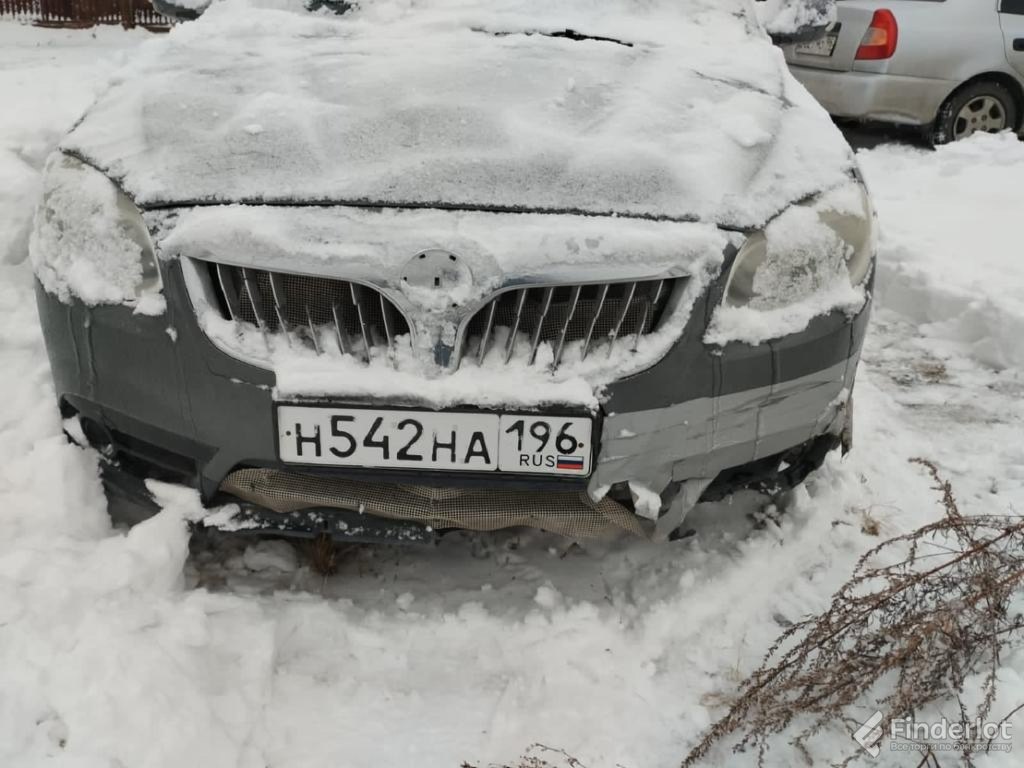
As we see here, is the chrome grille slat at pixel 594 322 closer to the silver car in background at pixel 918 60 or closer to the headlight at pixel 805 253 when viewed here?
the headlight at pixel 805 253

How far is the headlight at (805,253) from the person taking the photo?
83.9 inches

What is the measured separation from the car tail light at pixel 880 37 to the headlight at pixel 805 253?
5145 millimetres

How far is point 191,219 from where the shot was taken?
2035mm

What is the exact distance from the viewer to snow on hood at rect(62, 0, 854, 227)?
2.13 metres

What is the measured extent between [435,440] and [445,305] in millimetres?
281

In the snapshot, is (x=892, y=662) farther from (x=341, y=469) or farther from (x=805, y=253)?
(x=341, y=469)

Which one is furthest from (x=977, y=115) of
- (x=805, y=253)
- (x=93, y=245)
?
(x=93, y=245)

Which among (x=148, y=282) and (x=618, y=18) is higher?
(x=618, y=18)

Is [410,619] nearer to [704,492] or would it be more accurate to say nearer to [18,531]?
[704,492]

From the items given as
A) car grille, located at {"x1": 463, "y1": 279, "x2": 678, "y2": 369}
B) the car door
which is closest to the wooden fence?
the car door

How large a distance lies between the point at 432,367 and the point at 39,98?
454 cm

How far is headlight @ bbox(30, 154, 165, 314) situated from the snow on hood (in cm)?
5

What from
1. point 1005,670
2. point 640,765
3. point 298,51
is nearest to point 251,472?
point 640,765
